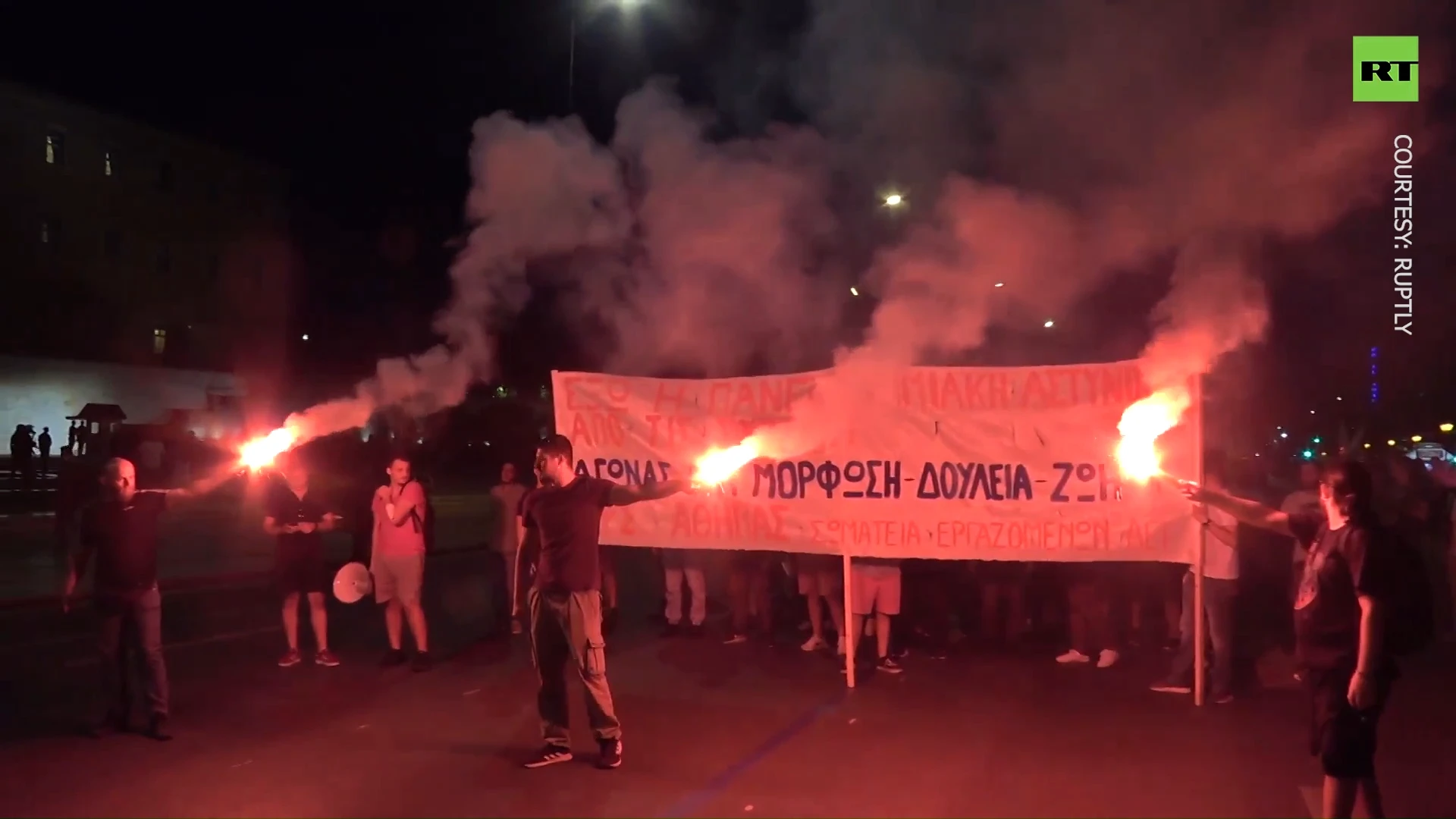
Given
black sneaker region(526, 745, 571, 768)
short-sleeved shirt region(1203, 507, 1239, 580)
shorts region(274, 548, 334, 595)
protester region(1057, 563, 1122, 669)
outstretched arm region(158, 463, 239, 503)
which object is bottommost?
black sneaker region(526, 745, 571, 768)

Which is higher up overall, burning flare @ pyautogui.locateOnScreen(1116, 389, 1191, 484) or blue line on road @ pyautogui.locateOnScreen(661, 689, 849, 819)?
burning flare @ pyautogui.locateOnScreen(1116, 389, 1191, 484)

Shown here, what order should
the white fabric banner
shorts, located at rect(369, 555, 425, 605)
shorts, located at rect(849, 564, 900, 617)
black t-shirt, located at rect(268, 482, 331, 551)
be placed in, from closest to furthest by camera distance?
the white fabric banner, shorts, located at rect(849, 564, 900, 617), shorts, located at rect(369, 555, 425, 605), black t-shirt, located at rect(268, 482, 331, 551)

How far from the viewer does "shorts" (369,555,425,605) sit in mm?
8555

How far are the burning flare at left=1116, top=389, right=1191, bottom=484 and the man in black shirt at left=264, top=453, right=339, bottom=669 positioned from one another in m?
5.88

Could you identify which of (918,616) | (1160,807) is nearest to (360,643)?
(918,616)

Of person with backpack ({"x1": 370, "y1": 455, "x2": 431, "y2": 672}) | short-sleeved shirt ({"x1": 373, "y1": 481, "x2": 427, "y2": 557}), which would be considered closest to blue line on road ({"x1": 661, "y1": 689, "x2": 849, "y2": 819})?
person with backpack ({"x1": 370, "y1": 455, "x2": 431, "y2": 672})

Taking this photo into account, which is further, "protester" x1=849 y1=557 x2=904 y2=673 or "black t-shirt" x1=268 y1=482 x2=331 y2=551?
"black t-shirt" x1=268 y1=482 x2=331 y2=551

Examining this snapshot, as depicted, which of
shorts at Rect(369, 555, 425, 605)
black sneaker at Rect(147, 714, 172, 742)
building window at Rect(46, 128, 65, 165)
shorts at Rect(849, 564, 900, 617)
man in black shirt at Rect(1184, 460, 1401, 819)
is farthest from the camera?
building window at Rect(46, 128, 65, 165)

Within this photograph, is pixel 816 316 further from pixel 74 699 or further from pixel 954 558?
pixel 74 699

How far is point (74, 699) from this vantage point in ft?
25.9

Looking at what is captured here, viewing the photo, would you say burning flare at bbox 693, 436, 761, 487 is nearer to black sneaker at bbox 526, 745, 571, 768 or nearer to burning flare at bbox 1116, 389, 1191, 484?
black sneaker at bbox 526, 745, 571, 768

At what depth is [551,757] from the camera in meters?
6.20

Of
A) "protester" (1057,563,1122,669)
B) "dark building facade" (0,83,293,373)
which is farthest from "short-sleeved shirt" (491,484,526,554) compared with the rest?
"dark building facade" (0,83,293,373)

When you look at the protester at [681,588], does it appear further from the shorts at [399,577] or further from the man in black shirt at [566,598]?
the man in black shirt at [566,598]
